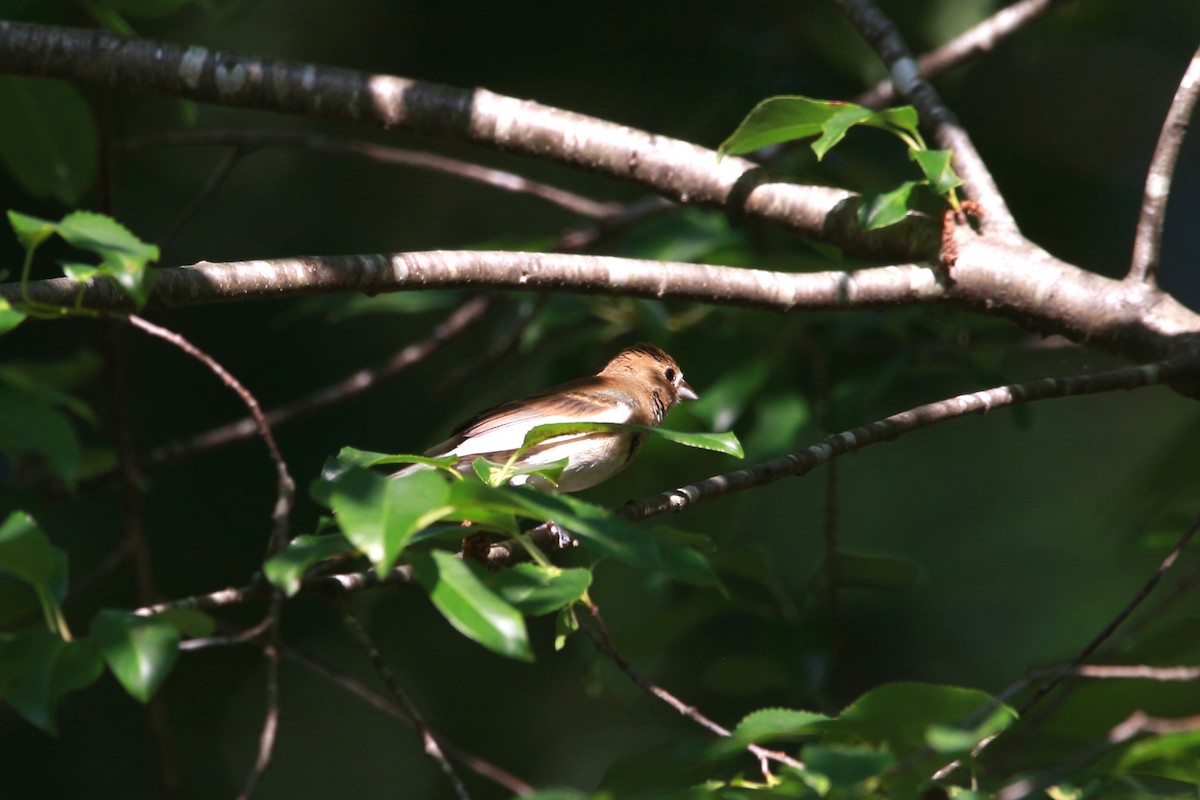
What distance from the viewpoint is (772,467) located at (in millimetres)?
2408

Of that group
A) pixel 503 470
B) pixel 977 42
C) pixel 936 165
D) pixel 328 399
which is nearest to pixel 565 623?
pixel 503 470

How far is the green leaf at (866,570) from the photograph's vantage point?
11.6ft

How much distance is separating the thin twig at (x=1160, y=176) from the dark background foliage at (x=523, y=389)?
1.61 metres

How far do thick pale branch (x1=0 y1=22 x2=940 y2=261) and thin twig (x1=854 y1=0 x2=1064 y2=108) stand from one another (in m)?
1.39

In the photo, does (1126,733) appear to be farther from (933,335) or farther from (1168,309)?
(933,335)

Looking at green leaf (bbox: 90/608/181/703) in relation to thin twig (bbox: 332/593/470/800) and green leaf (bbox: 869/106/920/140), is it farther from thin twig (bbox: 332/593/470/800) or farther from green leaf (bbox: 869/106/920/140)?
green leaf (bbox: 869/106/920/140)

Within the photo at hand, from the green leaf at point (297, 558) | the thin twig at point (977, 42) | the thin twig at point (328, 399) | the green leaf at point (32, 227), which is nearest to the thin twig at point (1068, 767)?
the green leaf at point (297, 558)

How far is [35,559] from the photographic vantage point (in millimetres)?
1850

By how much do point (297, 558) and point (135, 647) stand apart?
283 millimetres

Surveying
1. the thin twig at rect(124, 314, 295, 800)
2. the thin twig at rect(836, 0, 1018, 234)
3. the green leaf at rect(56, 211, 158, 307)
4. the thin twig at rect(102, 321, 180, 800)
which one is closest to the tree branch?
the thin twig at rect(836, 0, 1018, 234)

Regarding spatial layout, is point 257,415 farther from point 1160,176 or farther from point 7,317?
point 1160,176

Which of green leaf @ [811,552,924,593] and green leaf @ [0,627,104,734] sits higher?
green leaf @ [0,627,104,734]

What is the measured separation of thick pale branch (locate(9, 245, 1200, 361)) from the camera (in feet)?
7.77

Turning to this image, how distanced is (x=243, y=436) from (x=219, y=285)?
8.78ft
